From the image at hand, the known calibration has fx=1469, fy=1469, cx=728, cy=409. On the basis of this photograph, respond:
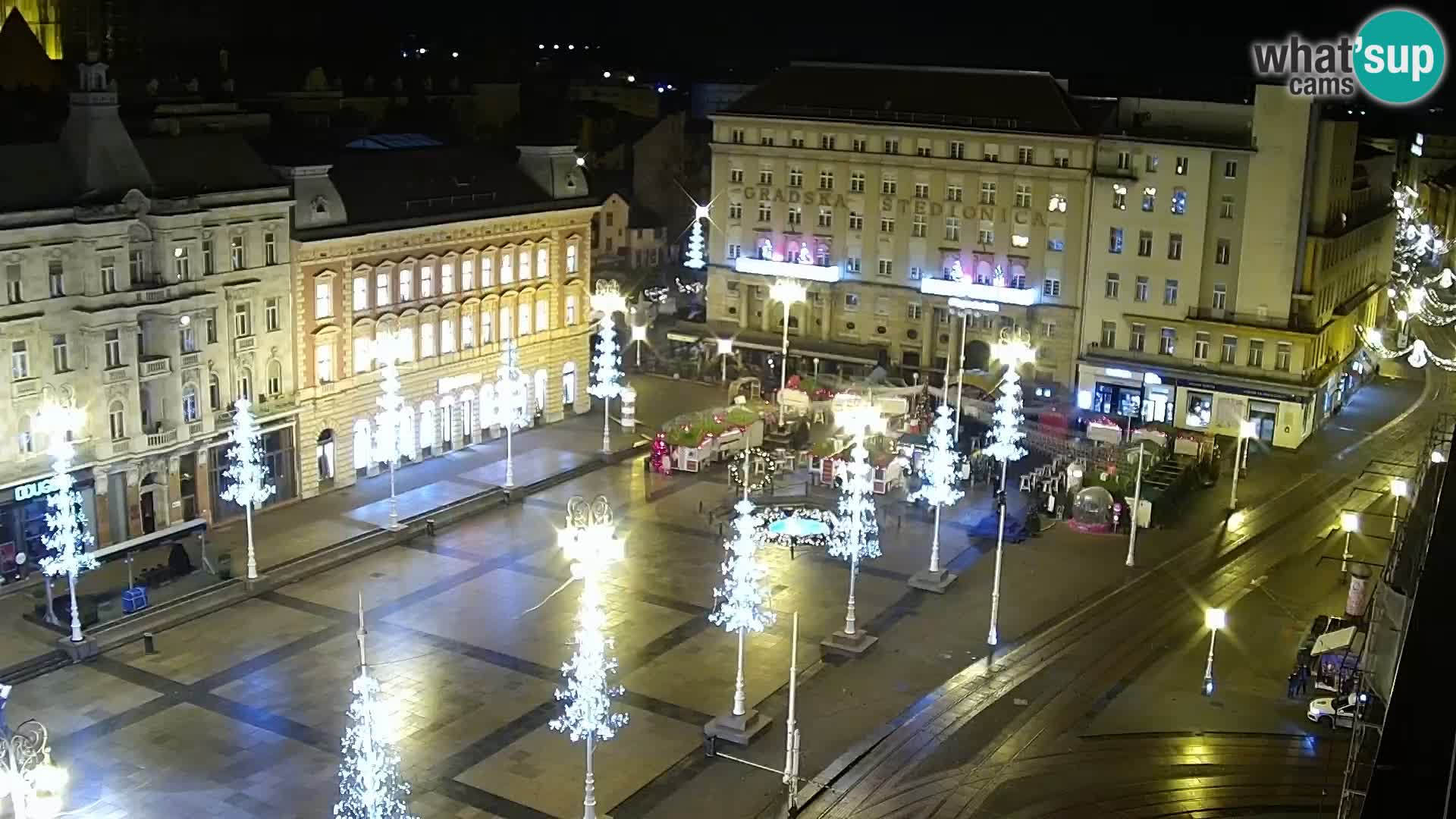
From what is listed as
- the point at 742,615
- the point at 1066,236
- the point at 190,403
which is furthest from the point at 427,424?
the point at 1066,236

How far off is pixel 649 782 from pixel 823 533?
76.2ft

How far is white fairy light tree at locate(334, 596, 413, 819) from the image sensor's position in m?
34.6

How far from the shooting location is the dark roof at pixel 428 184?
69.6 metres

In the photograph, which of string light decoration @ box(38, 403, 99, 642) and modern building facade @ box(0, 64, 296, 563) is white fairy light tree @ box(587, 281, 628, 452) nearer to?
modern building facade @ box(0, 64, 296, 563)

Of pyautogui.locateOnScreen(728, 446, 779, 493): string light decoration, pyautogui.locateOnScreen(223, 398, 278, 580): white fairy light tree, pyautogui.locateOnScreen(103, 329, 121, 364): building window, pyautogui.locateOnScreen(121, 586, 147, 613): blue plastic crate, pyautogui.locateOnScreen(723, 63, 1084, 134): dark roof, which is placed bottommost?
pyautogui.locateOnScreen(728, 446, 779, 493): string light decoration

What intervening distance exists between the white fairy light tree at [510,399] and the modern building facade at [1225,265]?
107 feet

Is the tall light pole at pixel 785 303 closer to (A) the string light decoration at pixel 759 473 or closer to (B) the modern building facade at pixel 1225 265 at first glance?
(A) the string light decoration at pixel 759 473

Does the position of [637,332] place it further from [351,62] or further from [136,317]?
[136,317]

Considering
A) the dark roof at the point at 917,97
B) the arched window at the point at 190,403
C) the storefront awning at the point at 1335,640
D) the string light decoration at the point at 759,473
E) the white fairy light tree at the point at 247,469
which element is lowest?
the string light decoration at the point at 759,473

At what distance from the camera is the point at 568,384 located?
82.3m

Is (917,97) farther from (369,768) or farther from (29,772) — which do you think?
(29,772)

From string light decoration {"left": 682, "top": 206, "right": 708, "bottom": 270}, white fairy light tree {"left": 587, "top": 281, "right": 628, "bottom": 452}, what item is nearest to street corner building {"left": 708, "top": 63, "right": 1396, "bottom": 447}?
string light decoration {"left": 682, "top": 206, "right": 708, "bottom": 270}

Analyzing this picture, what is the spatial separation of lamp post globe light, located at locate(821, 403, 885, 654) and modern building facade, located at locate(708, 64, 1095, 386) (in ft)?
82.2

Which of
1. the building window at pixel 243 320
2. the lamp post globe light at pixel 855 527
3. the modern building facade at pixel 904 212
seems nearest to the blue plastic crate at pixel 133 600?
the building window at pixel 243 320
